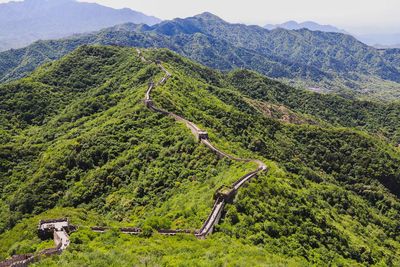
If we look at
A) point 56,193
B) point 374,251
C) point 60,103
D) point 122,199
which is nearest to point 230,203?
point 122,199

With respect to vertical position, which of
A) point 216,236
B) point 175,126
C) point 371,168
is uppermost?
point 175,126

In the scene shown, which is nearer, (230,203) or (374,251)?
(230,203)

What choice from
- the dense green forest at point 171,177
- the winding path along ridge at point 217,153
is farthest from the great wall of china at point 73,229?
the dense green forest at point 171,177

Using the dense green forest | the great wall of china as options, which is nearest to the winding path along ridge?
the great wall of china

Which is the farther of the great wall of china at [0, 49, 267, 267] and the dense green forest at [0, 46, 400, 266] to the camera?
the dense green forest at [0, 46, 400, 266]

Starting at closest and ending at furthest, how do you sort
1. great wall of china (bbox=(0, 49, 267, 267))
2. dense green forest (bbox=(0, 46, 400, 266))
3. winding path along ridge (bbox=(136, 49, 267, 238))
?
great wall of china (bbox=(0, 49, 267, 267)) < dense green forest (bbox=(0, 46, 400, 266)) < winding path along ridge (bbox=(136, 49, 267, 238))

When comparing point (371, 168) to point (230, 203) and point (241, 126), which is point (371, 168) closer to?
point (241, 126)

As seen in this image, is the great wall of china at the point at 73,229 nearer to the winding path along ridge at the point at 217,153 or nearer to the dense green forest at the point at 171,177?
the winding path along ridge at the point at 217,153

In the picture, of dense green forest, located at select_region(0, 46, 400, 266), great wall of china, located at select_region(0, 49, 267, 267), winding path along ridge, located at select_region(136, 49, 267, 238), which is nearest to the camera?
great wall of china, located at select_region(0, 49, 267, 267)

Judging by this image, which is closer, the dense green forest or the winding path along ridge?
the dense green forest

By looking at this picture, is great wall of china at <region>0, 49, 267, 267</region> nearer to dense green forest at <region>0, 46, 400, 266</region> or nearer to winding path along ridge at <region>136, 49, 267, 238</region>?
winding path along ridge at <region>136, 49, 267, 238</region>
